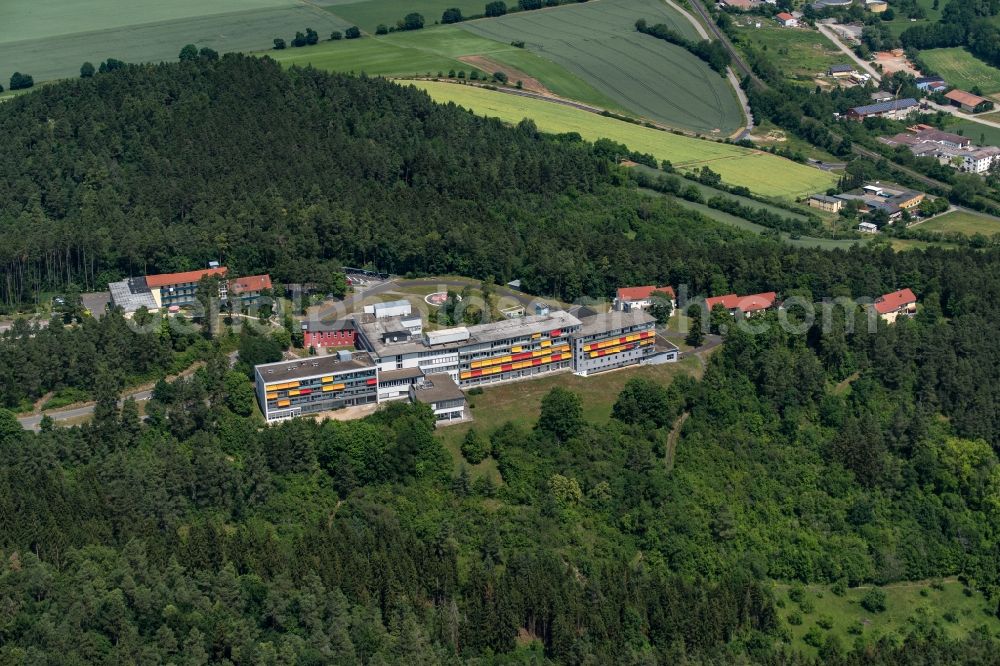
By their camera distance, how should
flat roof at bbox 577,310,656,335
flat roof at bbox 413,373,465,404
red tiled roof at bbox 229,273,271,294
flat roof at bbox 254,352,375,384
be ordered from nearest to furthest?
flat roof at bbox 254,352,375,384
flat roof at bbox 413,373,465,404
flat roof at bbox 577,310,656,335
red tiled roof at bbox 229,273,271,294

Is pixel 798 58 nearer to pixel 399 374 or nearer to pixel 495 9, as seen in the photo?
pixel 495 9

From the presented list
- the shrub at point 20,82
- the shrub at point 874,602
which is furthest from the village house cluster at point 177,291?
the shrub at point 20,82

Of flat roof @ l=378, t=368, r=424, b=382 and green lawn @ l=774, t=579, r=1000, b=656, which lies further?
flat roof @ l=378, t=368, r=424, b=382

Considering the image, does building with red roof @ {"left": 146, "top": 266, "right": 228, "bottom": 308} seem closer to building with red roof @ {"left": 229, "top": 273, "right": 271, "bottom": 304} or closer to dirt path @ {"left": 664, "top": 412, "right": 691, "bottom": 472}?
building with red roof @ {"left": 229, "top": 273, "right": 271, "bottom": 304}

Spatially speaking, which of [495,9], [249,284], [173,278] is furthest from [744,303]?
[495,9]

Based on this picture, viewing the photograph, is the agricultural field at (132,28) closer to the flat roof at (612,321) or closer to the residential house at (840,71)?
the residential house at (840,71)

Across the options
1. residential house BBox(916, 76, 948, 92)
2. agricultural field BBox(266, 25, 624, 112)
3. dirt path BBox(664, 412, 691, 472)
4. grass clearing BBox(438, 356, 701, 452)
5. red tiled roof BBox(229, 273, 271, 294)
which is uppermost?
agricultural field BBox(266, 25, 624, 112)

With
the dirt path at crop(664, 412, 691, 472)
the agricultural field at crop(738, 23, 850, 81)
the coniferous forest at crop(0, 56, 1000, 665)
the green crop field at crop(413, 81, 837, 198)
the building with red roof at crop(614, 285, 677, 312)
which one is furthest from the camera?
the agricultural field at crop(738, 23, 850, 81)

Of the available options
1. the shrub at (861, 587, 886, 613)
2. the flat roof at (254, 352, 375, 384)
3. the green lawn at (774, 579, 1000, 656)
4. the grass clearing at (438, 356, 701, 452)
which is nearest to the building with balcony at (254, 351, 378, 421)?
the flat roof at (254, 352, 375, 384)
